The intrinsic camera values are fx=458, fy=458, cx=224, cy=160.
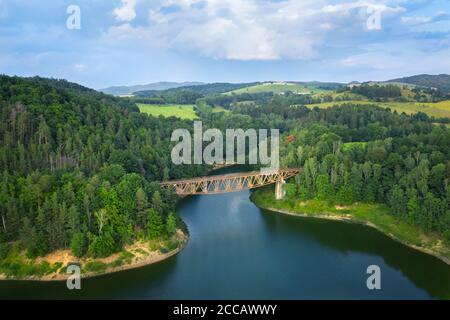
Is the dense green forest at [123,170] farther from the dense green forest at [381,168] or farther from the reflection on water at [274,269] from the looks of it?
the reflection on water at [274,269]

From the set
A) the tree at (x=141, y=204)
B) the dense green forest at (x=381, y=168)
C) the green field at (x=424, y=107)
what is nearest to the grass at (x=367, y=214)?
the dense green forest at (x=381, y=168)

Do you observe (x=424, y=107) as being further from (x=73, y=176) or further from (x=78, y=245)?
(x=78, y=245)

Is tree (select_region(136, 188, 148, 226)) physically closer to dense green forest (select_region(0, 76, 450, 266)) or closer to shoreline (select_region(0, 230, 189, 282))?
dense green forest (select_region(0, 76, 450, 266))

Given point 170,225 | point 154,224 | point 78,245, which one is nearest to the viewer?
point 78,245

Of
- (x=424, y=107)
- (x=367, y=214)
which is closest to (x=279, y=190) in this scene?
(x=367, y=214)

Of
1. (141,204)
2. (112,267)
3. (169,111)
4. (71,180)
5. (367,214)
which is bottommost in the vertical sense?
(112,267)

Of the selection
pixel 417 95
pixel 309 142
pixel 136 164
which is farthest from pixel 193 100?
pixel 136 164
